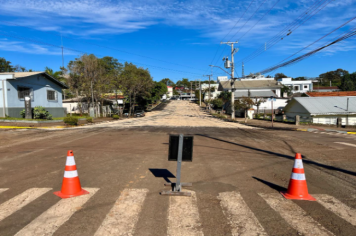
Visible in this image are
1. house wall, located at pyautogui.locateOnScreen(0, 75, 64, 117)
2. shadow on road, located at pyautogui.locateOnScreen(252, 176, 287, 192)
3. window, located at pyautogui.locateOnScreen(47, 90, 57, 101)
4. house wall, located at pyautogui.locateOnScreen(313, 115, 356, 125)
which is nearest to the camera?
shadow on road, located at pyautogui.locateOnScreen(252, 176, 287, 192)

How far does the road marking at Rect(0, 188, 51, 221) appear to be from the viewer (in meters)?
4.45

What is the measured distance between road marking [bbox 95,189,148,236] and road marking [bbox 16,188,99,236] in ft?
2.08

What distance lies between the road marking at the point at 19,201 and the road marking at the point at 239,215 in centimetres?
352

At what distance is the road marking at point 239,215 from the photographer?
12.7 feet

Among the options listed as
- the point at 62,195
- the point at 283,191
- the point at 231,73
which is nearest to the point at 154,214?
the point at 62,195

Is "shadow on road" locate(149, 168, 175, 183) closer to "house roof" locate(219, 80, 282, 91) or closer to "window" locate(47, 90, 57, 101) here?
"window" locate(47, 90, 57, 101)

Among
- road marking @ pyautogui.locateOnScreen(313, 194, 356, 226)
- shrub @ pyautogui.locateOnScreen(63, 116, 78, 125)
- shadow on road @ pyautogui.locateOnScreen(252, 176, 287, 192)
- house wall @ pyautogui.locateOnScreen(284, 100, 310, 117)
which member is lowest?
road marking @ pyautogui.locateOnScreen(313, 194, 356, 226)

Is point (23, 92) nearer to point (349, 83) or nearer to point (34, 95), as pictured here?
point (34, 95)

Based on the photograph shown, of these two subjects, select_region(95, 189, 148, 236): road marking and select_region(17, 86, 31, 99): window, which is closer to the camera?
select_region(95, 189, 148, 236): road marking

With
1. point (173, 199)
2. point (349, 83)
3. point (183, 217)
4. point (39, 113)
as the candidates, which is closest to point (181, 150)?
point (173, 199)

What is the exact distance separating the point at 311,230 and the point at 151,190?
3.03 m

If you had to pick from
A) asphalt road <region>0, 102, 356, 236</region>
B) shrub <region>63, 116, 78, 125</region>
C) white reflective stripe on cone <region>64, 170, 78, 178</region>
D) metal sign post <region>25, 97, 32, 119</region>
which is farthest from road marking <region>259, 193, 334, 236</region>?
metal sign post <region>25, 97, 32, 119</region>

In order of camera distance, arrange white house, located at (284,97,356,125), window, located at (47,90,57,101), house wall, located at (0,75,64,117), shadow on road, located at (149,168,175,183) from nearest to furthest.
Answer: shadow on road, located at (149,168,175,183) → house wall, located at (0,75,64,117) → white house, located at (284,97,356,125) → window, located at (47,90,57,101)

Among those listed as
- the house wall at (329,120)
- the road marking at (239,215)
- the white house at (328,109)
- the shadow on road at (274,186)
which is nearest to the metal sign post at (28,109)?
the shadow on road at (274,186)
